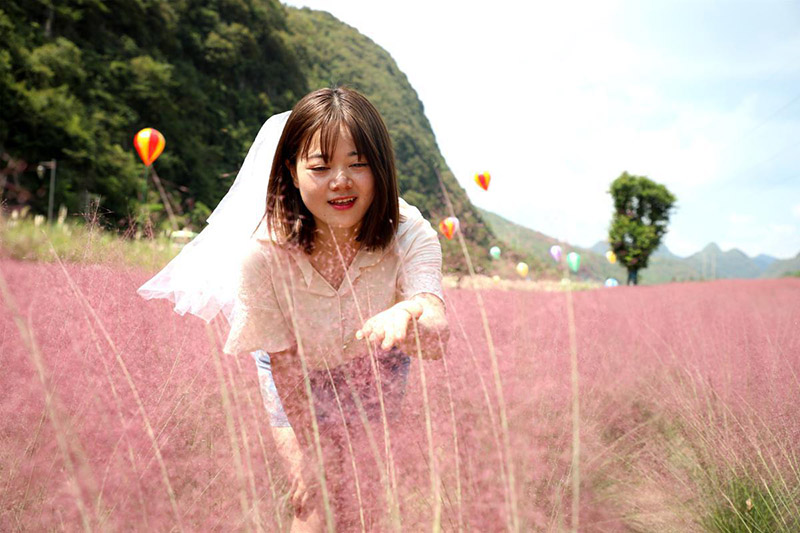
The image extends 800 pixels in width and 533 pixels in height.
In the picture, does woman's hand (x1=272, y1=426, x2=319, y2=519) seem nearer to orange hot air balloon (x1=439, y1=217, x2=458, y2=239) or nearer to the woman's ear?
orange hot air balloon (x1=439, y1=217, x2=458, y2=239)

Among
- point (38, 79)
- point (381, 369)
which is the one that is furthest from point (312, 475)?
point (38, 79)

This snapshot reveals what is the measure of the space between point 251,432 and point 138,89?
20874 millimetres

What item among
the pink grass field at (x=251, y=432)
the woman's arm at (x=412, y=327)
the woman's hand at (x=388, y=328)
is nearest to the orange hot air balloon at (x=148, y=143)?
the pink grass field at (x=251, y=432)

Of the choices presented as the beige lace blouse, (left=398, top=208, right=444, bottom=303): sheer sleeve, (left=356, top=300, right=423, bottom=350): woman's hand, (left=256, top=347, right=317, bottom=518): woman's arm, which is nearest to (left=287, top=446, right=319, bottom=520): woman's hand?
(left=256, top=347, right=317, bottom=518): woman's arm

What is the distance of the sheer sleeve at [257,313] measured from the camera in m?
1.31

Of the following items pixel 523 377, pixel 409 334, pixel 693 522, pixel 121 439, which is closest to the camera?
pixel 121 439

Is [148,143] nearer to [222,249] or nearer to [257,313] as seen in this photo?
[222,249]

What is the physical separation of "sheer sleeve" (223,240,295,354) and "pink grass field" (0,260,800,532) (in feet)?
0.26

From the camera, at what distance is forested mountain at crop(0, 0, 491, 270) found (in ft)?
45.0

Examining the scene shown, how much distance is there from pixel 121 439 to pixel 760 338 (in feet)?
7.17

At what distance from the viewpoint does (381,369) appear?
3.59 ft

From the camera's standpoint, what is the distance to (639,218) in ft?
72.9

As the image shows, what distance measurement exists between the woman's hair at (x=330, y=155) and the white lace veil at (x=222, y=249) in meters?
0.63

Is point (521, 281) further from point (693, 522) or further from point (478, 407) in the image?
point (693, 522)
